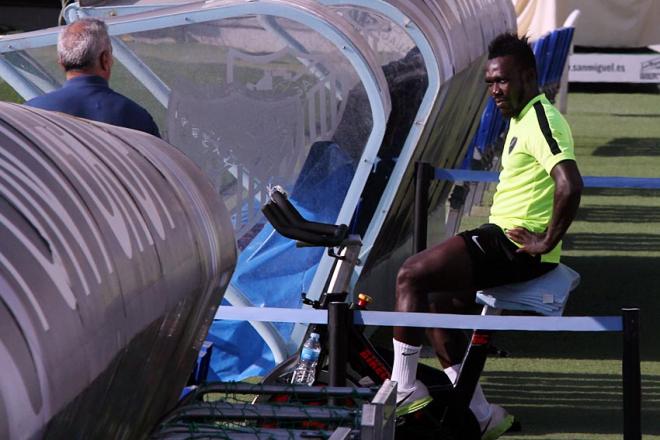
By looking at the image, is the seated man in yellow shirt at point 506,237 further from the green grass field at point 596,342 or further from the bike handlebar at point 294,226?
the green grass field at point 596,342

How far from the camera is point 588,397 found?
6.95 meters

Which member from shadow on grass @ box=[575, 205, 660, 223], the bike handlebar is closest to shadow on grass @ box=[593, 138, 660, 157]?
shadow on grass @ box=[575, 205, 660, 223]

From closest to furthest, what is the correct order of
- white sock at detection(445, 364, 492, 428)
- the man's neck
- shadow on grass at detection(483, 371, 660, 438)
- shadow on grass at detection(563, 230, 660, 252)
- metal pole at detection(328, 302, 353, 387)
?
metal pole at detection(328, 302, 353, 387) → white sock at detection(445, 364, 492, 428) → the man's neck → shadow on grass at detection(483, 371, 660, 438) → shadow on grass at detection(563, 230, 660, 252)

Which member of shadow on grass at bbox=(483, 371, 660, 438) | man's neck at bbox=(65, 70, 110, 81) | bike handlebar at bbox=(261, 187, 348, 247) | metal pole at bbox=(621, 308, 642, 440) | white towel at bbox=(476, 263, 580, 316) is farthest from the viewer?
shadow on grass at bbox=(483, 371, 660, 438)

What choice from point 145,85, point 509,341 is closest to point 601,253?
point 509,341

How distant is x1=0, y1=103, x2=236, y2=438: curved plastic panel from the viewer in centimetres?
244

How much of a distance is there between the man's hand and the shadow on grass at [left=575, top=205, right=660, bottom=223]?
722cm

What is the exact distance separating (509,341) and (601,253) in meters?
3.28

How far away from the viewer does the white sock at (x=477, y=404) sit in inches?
232

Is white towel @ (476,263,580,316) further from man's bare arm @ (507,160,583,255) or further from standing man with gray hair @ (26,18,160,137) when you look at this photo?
standing man with gray hair @ (26,18,160,137)

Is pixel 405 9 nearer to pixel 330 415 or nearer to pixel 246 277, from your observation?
pixel 246 277

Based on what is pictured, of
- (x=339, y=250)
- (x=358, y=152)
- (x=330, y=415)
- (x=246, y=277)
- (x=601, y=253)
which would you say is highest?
(x=601, y=253)

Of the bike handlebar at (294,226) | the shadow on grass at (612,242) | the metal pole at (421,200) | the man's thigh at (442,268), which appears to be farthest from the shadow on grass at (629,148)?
the bike handlebar at (294,226)

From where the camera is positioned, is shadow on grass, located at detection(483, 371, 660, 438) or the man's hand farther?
shadow on grass, located at detection(483, 371, 660, 438)
